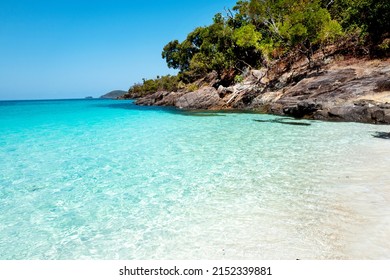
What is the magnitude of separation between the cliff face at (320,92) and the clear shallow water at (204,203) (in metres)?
7.92

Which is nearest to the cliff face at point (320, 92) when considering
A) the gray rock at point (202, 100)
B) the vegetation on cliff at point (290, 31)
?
the gray rock at point (202, 100)

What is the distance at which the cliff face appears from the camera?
19.3 meters

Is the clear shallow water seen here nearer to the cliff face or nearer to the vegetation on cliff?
the cliff face

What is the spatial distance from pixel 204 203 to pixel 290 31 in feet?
94.6

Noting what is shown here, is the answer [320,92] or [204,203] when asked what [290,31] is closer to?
[320,92]

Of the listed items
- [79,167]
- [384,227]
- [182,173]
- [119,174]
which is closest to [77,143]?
[79,167]

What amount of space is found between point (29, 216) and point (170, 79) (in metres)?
71.1

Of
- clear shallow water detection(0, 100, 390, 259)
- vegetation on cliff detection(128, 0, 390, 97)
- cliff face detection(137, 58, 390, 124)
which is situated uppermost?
vegetation on cliff detection(128, 0, 390, 97)

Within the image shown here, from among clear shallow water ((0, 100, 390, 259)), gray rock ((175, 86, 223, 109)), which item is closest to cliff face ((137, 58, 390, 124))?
gray rock ((175, 86, 223, 109))

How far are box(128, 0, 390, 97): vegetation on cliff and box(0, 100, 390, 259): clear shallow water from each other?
2014 cm

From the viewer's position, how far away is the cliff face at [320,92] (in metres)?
19.3

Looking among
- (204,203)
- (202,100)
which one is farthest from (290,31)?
(204,203)

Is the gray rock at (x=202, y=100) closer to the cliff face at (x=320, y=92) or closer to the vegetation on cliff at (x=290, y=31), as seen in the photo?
the cliff face at (x=320, y=92)

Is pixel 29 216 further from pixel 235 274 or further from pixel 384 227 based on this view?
pixel 384 227
